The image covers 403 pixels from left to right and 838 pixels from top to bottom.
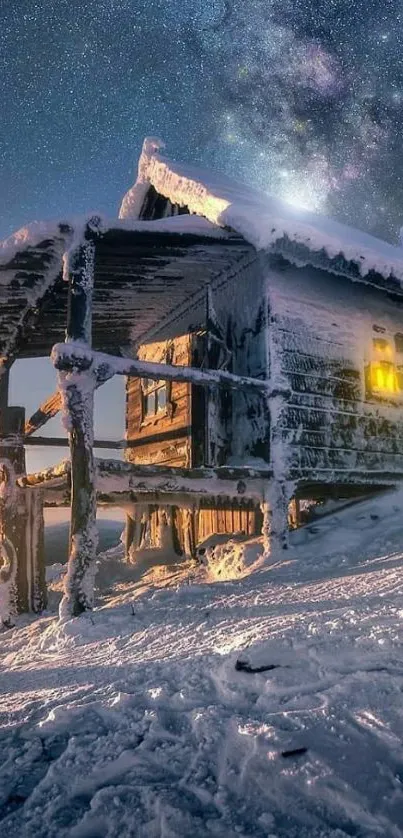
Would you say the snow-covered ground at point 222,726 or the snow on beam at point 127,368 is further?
the snow on beam at point 127,368

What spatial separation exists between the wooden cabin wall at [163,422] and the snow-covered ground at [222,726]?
16.9 ft

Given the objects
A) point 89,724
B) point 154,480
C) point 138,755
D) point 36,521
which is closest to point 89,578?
point 154,480

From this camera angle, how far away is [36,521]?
779 centimetres

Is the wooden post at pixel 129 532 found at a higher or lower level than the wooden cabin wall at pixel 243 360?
lower

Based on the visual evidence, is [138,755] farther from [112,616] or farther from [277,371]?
[277,371]

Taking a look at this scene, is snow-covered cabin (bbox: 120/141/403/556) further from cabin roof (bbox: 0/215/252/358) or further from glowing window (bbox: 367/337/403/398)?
cabin roof (bbox: 0/215/252/358)

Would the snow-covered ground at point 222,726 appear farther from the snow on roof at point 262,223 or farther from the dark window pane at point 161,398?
the dark window pane at point 161,398

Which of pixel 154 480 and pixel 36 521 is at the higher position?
pixel 154 480

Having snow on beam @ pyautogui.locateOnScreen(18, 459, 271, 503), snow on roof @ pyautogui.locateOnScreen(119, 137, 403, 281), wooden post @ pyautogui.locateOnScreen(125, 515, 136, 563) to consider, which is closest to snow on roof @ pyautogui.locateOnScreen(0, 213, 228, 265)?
snow on roof @ pyautogui.locateOnScreen(119, 137, 403, 281)

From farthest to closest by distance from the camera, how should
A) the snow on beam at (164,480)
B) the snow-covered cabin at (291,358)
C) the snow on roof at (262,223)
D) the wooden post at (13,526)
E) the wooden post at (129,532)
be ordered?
the wooden post at (129,532) → the wooden post at (13,526) → the snow-covered cabin at (291,358) → the snow on roof at (262,223) → the snow on beam at (164,480)

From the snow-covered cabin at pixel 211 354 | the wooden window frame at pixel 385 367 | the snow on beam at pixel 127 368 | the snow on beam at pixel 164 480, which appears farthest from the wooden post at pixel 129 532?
the wooden window frame at pixel 385 367

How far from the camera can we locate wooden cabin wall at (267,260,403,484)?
7742 mm

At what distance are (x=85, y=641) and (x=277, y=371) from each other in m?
4.59

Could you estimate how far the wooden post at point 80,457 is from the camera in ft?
17.6
